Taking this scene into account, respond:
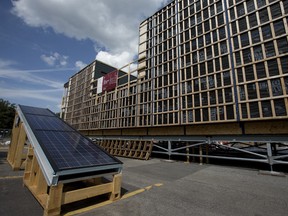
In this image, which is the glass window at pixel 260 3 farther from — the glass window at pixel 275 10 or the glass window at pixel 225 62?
the glass window at pixel 225 62

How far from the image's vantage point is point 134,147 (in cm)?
1691

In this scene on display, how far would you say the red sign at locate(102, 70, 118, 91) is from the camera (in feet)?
71.3

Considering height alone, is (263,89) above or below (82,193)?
above

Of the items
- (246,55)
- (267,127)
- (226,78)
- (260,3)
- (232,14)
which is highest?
(232,14)

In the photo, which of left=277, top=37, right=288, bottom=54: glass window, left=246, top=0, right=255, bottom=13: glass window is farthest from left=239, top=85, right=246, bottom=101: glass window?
left=246, top=0, right=255, bottom=13: glass window

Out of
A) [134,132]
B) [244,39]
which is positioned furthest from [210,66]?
[134,132]

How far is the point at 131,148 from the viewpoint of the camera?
17.6m

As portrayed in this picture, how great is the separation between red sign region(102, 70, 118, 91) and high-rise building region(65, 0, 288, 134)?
8.60 ft

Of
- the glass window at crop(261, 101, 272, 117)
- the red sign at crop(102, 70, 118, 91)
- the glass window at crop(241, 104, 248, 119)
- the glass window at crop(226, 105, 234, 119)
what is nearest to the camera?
the glass window at crop(261, 101, 272, 117)

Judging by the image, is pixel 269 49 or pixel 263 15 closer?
pixel 269 49

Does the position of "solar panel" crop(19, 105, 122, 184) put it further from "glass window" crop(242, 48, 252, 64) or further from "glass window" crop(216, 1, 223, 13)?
"glass window" crop(216, 1, 223, 13)

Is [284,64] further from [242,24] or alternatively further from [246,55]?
[242,24]

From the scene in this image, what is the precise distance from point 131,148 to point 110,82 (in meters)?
9.96

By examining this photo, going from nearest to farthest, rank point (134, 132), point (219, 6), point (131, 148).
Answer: point (219, 6) < point (131, 148) < point (134, 132)
